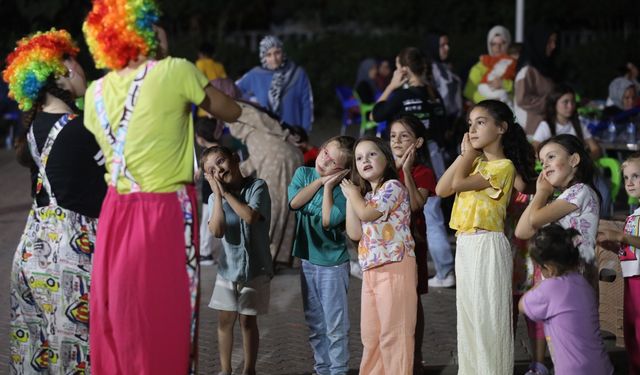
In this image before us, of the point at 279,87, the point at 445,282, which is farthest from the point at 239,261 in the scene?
the point at 279,87

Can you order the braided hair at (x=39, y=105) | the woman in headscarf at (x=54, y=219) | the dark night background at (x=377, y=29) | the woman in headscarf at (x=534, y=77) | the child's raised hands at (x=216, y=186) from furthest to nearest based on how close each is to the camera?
the dark night background at (x=377, y=29) → the woman in headscarf at (x=534, y=77) → the child's raised hands at (x=216, y=186) → the braided hair at (x=39, y=105) → the woman in headscarf at (x=54, y=219)

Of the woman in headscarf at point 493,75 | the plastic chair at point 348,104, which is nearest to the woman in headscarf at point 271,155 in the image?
the woman in headscarf at point 493,75

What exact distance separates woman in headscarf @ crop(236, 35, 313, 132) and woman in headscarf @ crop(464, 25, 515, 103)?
2229mm

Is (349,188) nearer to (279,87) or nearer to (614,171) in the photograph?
(279,87)

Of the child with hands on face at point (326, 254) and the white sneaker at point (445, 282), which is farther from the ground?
the child with hands on face at point (326, 254)

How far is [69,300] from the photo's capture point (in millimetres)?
5719

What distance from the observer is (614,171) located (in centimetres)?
1276

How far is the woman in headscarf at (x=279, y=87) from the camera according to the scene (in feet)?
37.0

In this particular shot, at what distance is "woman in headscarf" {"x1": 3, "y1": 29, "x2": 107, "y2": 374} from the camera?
567 cm

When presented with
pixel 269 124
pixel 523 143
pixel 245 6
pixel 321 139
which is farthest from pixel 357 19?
pixel 523 143

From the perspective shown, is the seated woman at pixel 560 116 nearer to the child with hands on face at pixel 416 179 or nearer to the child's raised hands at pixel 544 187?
the child with hands on face at pixel 416 179

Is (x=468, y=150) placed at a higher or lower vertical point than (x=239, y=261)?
higher

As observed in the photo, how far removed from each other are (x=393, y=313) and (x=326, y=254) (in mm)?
675

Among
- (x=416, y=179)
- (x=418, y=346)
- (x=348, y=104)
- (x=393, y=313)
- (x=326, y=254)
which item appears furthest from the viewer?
(x=348, y=104)
